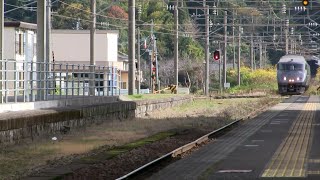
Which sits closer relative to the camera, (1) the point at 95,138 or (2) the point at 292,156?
(2) the point at 292,156

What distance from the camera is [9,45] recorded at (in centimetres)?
6656

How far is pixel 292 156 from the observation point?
837 inches

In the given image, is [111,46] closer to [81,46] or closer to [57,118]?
[81,46]

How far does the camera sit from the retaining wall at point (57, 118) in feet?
74.5

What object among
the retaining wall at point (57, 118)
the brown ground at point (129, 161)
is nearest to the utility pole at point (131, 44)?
the retaining wall at point (57, 118)

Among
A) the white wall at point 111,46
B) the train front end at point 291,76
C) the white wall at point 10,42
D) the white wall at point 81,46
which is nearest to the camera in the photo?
the white wall at point 10,42

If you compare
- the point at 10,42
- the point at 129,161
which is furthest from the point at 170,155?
the point at 10,42

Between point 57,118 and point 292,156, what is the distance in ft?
30.9

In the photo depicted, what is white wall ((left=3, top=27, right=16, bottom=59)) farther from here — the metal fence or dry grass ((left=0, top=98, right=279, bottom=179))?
the metal fence

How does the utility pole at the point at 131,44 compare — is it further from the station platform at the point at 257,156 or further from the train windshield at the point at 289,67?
the train windshield at the point at 289,67

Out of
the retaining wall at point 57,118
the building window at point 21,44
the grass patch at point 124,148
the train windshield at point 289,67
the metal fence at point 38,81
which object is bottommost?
the grass patch at point 124,148

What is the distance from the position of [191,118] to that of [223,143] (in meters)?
14.8

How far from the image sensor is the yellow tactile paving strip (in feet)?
57.0

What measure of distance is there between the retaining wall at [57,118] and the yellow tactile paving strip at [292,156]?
7.12m
